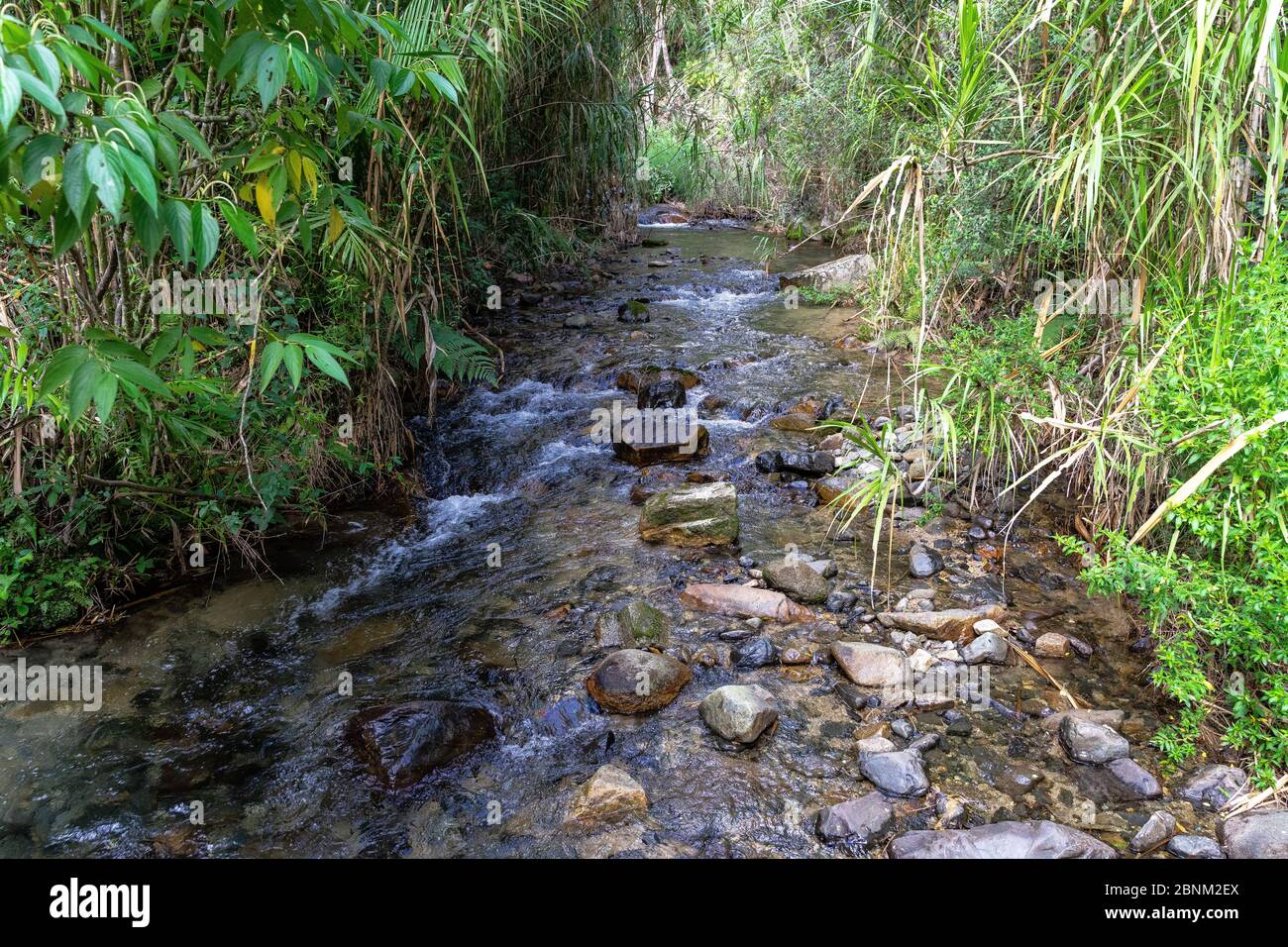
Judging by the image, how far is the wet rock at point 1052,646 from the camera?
2.80 m

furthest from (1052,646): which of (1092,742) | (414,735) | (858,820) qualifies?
(414,735)

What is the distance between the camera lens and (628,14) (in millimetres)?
6125

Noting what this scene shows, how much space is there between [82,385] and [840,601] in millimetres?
2633

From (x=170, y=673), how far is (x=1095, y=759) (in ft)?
10.1

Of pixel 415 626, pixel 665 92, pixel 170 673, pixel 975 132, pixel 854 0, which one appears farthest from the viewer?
pixel 665 92

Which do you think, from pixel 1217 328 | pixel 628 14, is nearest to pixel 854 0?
pixel 628 14

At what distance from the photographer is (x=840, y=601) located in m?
3.15

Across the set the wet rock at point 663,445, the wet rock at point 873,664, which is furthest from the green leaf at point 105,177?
the wet rock at point 663,445

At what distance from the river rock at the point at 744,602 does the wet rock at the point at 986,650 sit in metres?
0.59

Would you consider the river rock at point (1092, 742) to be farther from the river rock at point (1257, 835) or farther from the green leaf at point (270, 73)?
the green leaf at point (270, 73)

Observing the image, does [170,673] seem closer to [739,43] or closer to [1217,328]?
[1217,328]

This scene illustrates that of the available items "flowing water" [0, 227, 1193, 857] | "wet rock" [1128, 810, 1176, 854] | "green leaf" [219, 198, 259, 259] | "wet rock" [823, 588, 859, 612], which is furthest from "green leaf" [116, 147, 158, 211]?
"wet rock" [823, 588, 859, 612]

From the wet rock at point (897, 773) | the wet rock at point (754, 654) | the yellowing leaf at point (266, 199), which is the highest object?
the yellowing leaf at point (266, 199)

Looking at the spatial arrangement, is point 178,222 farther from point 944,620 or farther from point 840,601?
point 944,620
